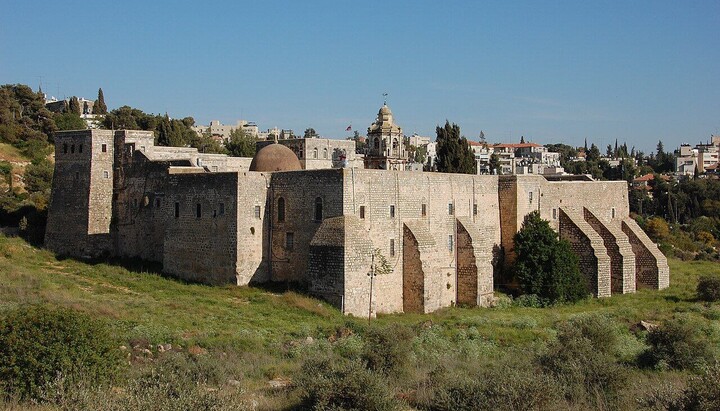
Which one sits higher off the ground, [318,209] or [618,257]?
[318,209]

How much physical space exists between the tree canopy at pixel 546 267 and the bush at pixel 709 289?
4232 mm

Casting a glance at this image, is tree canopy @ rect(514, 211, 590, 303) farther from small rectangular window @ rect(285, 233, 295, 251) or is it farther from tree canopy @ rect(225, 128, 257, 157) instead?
tree canopy @ rect(225, 128, 257, 157)

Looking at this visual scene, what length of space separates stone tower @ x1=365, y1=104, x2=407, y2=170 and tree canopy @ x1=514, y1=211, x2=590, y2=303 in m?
7.01

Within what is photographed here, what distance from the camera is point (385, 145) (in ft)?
110

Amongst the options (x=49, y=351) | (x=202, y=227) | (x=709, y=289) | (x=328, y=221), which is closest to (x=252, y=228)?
(x=202, y=227)

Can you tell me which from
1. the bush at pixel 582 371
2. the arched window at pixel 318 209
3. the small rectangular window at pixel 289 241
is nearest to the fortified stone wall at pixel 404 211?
the arched window at pixel 318 209

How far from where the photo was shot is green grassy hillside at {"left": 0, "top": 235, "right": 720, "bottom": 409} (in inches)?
594

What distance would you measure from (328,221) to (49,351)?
11587 mm

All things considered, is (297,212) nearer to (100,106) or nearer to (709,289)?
(709,289)

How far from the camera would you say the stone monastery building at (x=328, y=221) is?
939 inches

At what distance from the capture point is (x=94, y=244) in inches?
1217

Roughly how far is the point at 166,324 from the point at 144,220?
11.1 meters

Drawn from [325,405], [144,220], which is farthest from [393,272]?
[325,405]

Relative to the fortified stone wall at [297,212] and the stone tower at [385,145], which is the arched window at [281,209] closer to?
the fortified stone wall at [297,212]
